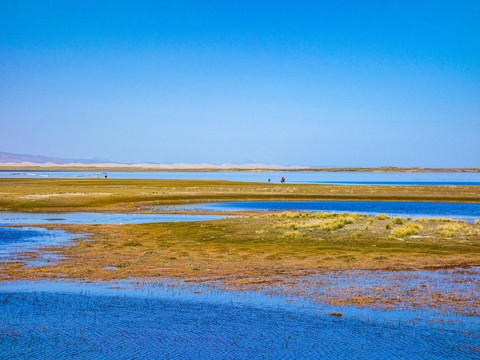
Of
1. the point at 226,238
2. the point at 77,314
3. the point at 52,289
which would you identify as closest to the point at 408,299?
the point at 77,314

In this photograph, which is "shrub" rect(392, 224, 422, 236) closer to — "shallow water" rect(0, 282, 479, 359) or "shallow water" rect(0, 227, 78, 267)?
"shallow water" rect(0, 282, 479, 359)

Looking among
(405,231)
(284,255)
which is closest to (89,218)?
(284,255)

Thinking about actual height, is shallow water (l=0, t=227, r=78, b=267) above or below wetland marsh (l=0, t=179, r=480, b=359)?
below

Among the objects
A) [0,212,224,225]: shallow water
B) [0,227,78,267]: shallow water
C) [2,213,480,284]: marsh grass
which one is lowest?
[0,212,224,225]: shallow water

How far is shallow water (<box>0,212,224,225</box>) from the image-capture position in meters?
36.2

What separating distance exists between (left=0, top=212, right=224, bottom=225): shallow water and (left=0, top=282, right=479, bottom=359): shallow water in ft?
74.8

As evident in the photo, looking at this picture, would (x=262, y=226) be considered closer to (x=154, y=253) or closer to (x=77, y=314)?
(x=154, y=253)

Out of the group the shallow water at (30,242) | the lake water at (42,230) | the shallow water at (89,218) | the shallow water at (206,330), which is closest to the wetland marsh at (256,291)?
the shallow water at (206,330)

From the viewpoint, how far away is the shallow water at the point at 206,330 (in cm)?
1018

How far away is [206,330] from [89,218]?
30468 mm

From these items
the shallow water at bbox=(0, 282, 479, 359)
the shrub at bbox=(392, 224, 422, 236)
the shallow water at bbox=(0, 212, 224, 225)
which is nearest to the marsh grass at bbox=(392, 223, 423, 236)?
the shrub at bbox=(392, 224, 422, 236)

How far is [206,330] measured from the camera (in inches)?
455

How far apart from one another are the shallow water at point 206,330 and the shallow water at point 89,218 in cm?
2279

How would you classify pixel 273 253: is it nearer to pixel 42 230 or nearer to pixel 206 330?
pixel 206 330
